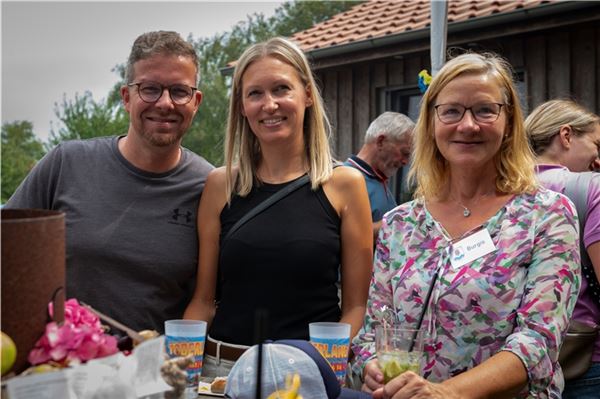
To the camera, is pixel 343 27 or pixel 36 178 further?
pixel 343 27

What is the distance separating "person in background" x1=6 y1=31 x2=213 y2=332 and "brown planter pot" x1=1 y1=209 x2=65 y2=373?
4.43ft

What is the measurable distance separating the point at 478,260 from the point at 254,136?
1.09 meters

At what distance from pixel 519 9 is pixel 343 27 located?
2896 millimetres

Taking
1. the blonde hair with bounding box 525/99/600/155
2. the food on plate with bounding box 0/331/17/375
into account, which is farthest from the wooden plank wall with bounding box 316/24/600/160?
the food on plate with bounding box 0/331/17/375

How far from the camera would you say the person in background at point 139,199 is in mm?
2521

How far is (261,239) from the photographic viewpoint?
97.2 inches

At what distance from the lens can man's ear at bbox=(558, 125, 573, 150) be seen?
306cm

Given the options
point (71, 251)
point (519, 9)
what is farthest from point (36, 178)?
point (519, 9)

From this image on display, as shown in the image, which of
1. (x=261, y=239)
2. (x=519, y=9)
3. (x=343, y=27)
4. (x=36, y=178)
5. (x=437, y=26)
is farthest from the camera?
(x=343, y=27)

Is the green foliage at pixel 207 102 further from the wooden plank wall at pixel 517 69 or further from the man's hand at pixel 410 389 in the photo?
the man's hand at pixel 410 389

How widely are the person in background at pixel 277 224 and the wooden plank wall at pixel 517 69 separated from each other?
400 cm

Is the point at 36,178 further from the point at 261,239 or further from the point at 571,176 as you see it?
the point at 571,176

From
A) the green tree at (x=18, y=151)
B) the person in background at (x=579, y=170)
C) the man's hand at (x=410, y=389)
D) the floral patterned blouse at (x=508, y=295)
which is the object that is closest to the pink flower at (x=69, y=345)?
the man's hand at (x=410, y=389)

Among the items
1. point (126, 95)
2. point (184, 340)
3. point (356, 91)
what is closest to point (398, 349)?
point (184, 340)
